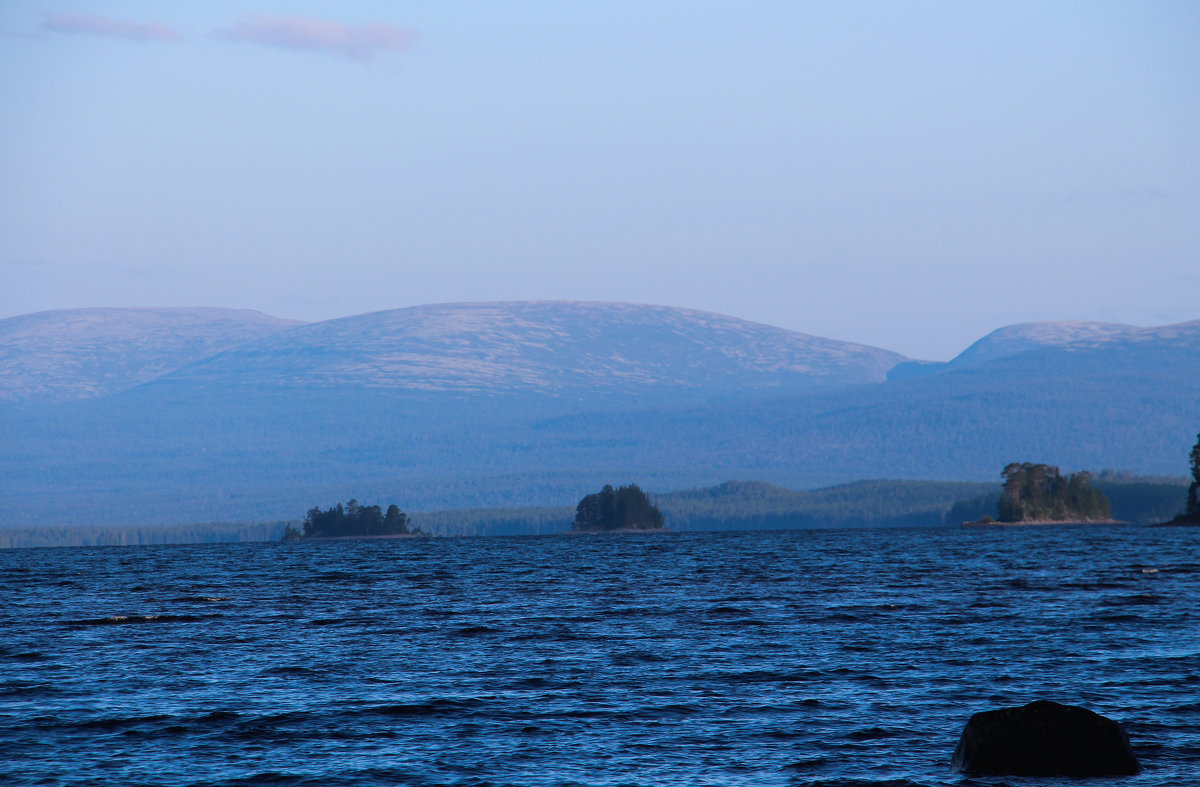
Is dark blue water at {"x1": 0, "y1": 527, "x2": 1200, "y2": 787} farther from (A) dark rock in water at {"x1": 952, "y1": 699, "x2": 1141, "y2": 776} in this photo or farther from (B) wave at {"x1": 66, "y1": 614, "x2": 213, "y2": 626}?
(A) dark rock in water at {"x1": 952, "y1": 699, "x2": 1141, "y2": 776}

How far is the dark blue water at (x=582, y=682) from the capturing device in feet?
109

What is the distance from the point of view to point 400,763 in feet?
109

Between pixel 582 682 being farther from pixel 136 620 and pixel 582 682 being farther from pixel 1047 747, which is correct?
pixel 136 620

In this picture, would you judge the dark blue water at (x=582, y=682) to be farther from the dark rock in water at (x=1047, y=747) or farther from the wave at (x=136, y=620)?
the dark rock in water at (x=1047, y=747)

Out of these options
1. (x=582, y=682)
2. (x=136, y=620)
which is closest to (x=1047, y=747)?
(x=582, y=682)

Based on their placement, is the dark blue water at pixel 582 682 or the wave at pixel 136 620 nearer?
the dark blue water at pixel 582 682

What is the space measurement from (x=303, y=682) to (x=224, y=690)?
259 cm

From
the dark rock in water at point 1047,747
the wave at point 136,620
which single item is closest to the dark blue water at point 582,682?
the wave at point 136,620

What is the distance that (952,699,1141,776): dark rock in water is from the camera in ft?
101

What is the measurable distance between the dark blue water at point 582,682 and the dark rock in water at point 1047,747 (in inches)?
23.3

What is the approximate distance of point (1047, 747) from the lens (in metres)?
30.9

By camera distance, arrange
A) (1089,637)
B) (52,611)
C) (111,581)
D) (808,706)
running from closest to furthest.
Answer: (808,706) → (1089,637) → (52,611) → (111,581)

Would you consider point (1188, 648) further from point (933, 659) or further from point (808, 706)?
point (808, 706)

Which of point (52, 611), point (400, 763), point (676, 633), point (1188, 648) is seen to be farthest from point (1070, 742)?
point (52, 611)
